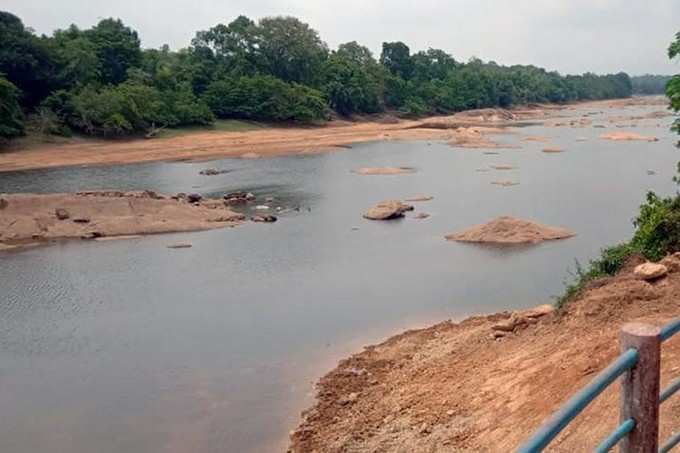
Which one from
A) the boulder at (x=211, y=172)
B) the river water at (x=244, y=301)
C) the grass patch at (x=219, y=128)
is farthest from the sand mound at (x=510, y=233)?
the grass patch at (x=219, y=128)

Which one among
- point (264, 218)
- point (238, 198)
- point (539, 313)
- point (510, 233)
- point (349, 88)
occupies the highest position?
point (349, 88)

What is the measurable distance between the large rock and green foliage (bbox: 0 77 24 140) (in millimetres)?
33983

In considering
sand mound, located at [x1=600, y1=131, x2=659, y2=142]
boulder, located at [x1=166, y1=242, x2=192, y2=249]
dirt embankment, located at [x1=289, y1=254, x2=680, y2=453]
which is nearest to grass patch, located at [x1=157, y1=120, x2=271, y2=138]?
sand mound, located at [x1=600, y1=131, x2=659, y2=142]

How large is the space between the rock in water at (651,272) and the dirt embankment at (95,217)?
22303mm

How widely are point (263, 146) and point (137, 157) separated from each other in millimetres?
13147

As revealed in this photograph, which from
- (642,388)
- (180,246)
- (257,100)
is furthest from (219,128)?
(642,388)

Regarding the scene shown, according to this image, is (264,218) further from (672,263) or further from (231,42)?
(231,42)

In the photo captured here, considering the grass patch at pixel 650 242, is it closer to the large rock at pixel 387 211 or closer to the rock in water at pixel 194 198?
the large rock at pixel 387 211

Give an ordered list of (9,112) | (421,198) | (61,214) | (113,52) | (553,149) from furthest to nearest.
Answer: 1. (113,52)
2. (553,149)
3. (9,112)
4. (421,198)
5. (61,214)

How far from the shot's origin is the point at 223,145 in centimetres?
6631

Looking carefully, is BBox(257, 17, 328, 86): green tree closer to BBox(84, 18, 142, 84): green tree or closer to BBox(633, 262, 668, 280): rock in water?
BBox(84, 18, 142, 84): green tree

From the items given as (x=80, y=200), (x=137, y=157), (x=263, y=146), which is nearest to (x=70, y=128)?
(x=137, y=157)

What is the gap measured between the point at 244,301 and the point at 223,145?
4773 centimetres

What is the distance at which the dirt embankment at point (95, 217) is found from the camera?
30906 mm
